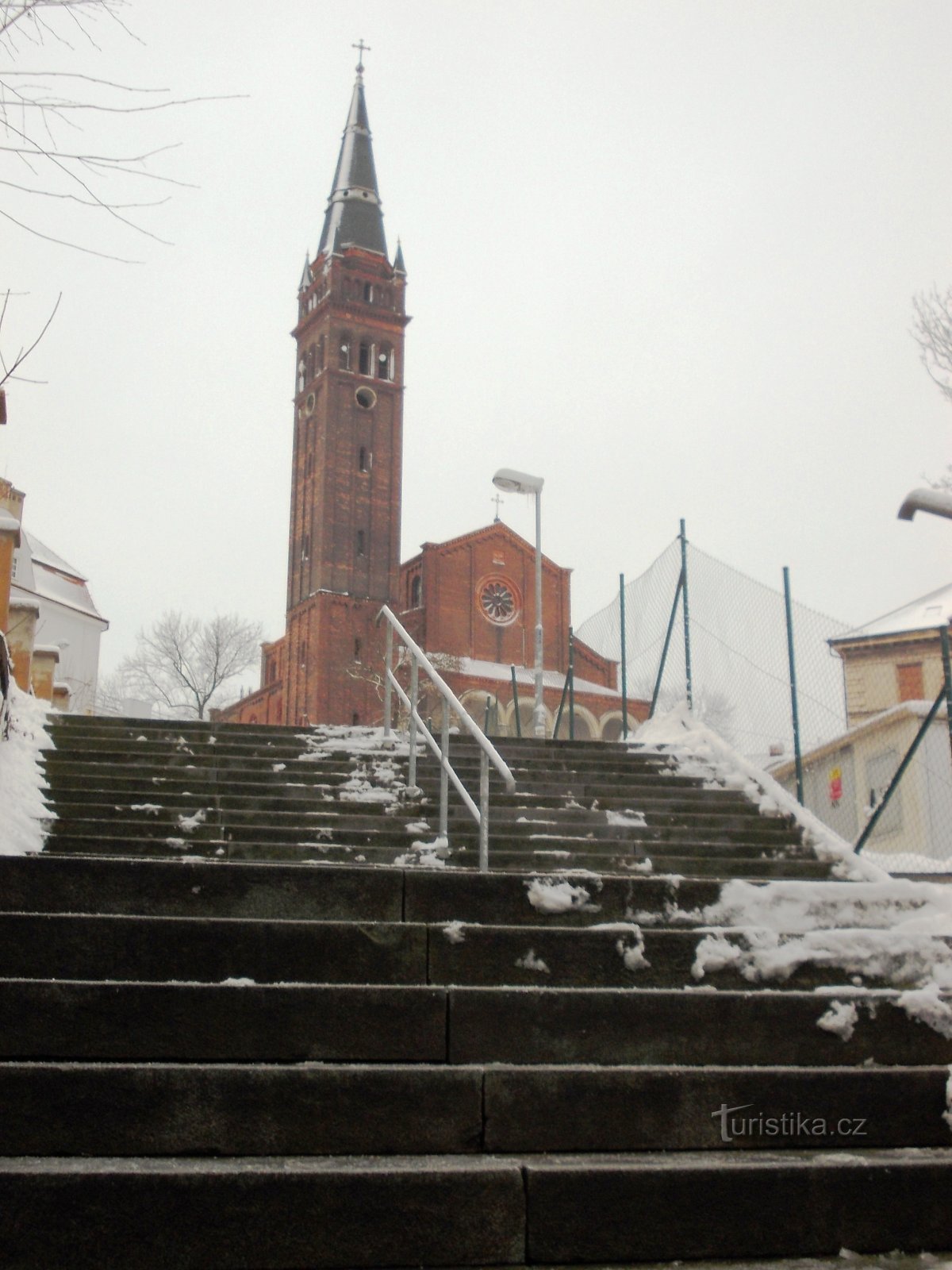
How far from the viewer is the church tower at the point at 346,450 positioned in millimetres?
49625

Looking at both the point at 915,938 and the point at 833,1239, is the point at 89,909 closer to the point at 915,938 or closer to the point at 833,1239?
the point at 833,1239

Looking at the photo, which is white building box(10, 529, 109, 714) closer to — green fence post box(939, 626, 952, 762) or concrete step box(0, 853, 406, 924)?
green fence post box(939, 626, 952, 762)

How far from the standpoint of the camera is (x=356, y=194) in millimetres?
58781

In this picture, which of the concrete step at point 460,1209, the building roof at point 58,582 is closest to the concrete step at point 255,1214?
the concrete step at point 460,1209

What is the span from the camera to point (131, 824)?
6.35 m

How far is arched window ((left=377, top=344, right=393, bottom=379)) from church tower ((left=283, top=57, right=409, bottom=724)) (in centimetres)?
6

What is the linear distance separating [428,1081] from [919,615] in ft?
99.8

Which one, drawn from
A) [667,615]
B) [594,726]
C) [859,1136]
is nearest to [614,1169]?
[859,1136]

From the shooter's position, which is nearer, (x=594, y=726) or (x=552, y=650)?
(x=594, y=726)

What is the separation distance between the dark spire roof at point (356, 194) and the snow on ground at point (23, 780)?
174ft

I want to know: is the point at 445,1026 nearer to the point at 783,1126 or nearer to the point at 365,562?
the point at 783,1126

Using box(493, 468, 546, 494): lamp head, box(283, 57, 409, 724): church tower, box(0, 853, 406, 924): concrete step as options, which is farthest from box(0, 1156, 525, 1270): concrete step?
box(283, 57, 409, 724): church tower

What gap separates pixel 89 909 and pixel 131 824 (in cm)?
253

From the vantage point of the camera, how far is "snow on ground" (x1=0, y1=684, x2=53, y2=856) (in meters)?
5.73
